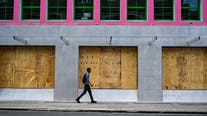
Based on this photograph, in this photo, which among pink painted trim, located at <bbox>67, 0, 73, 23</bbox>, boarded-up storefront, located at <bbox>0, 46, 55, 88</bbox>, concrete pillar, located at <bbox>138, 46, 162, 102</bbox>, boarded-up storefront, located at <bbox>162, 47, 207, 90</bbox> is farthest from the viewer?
boarded-up storefront, located at <bbox>0, 46, 55, 88</bbox>

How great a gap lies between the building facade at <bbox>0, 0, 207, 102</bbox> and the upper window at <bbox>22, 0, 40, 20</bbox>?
2.5 inches

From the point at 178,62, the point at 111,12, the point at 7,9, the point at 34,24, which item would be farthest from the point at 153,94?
the point at 7,9

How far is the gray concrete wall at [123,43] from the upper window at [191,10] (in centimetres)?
67

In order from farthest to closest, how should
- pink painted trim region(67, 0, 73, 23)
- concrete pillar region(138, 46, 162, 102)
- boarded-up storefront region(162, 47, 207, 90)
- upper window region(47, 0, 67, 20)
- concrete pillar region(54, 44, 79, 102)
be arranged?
upper window region(47, 0, 67, 20), pink painted trim region(67, 0, 73, 23), boarded-up storefront region(162, 47, 207, 90), concrete pillar region(54, 44, 79, 102), concrete pillar region(138, 46, 162, 102)

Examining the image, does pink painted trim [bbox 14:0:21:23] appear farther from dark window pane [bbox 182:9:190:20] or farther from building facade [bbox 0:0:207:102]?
dark window pane [bbox 182:9:190:20]

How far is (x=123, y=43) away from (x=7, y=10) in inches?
279

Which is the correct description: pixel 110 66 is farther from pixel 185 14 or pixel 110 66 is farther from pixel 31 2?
pixel 31 2

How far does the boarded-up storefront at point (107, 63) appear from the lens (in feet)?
70.9

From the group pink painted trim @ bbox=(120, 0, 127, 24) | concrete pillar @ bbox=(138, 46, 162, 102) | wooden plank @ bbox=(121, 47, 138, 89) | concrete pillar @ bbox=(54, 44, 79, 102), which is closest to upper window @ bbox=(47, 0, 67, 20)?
concrete pillar @ bbox=(54, 44, 79, 102)

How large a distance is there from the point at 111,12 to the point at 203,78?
257 inches

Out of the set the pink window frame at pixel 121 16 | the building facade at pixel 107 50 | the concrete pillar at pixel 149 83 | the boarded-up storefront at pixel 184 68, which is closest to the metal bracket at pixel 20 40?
the building facade at pixel 107 50

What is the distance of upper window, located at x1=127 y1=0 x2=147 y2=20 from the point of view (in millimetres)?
21750

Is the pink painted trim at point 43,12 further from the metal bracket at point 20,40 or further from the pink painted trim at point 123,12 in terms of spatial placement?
the pink painted trim at point 123,12

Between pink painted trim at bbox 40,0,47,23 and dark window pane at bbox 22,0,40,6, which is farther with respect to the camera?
dark window pane at bbox 22,0,40,6
